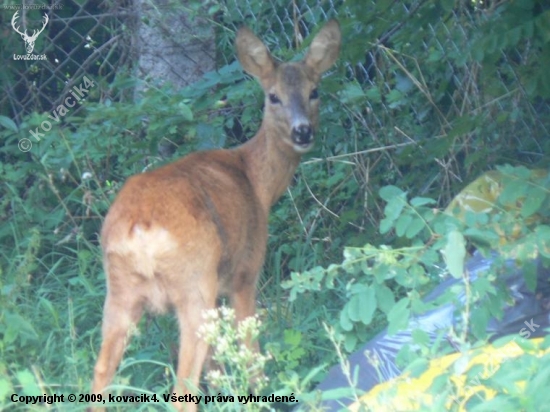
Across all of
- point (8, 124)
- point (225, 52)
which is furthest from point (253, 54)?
point (8, 124)

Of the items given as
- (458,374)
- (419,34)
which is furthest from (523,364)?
(419,34)

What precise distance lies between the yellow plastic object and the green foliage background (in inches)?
37.4

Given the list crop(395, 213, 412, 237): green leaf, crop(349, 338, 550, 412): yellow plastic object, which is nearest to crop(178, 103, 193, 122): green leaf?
crop(395, 213, 412, 237): green leaf

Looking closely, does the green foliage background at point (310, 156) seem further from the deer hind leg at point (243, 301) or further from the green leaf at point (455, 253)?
the green leaf at point (455, 253)

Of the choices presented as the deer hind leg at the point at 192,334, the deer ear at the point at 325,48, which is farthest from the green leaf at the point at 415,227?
the deer ear at the point at 325,48

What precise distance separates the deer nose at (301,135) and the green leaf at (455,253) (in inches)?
86.5

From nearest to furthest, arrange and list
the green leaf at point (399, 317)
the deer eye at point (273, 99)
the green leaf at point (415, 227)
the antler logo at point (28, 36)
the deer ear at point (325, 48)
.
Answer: the green leaf at point (399, 317)
the green leaf at point (415, 227)
the deer ear at point (325, 48)
the deer eye at point (273, 99)
the antler logo at point (28, 36)

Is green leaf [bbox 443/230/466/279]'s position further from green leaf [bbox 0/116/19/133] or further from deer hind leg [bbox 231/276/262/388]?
green leaf [bbox 0/116/19/133]

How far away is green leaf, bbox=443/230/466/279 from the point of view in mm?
3145

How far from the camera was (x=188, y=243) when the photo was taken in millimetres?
4168

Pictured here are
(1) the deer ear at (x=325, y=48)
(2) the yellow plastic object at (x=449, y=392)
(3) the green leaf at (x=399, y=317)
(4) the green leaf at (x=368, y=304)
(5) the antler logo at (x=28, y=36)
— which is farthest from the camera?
(5) the antler logo at (x=28, y=36)

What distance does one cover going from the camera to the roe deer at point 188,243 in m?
4.12

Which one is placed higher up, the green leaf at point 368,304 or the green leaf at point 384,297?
the green leaf at point 368,304

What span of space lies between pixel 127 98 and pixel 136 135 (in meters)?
0.62
